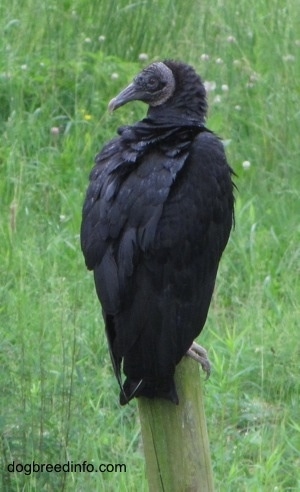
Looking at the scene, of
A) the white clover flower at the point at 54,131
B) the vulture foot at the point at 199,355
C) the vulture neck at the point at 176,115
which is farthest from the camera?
the white clover flower at the point at 54,131

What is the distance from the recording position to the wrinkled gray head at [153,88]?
3260 mm

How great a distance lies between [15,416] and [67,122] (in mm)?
2425

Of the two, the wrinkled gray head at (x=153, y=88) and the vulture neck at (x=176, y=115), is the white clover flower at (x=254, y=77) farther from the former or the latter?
the vulture neck at (x=176, y=115)

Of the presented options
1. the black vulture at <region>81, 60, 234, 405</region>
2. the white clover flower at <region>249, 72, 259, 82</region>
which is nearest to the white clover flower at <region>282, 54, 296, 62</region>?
the white clover flower at <region>249, 72, 259, 82</region>

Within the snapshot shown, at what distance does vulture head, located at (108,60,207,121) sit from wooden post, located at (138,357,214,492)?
1.01m

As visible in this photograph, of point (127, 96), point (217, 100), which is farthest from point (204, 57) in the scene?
point (127, 96)

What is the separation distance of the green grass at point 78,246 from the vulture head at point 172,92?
0.71 m

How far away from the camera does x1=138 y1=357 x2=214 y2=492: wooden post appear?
244 cm

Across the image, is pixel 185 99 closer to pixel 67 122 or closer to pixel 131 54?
pixel 67 122

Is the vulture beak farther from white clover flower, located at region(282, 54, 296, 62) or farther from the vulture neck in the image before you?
white clover flower, located at region(282, 54, 296, 62)

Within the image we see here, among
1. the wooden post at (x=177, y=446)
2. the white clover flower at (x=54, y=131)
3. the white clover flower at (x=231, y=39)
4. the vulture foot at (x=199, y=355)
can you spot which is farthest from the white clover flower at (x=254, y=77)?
the wooden post at (x=177, y=446)

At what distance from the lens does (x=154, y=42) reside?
18.5 ft

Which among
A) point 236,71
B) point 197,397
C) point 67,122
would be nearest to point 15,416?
point 197,397

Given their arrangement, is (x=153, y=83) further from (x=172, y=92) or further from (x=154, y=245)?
(x=154, y=245)
